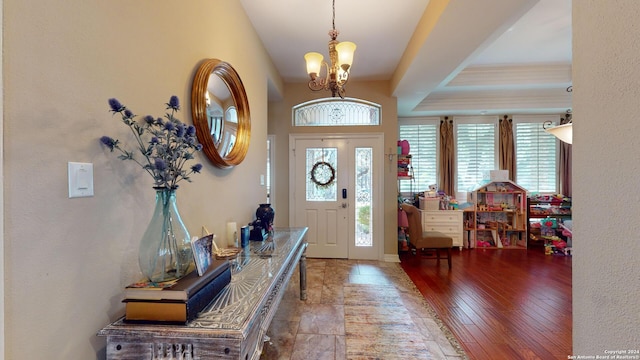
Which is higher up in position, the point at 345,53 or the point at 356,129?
the point at 345,53

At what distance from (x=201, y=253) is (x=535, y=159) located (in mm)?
6482

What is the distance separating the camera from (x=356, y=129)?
4.18 metres

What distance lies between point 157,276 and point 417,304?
100 inches

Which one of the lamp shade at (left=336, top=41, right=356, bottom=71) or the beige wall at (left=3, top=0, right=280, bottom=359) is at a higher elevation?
the lamp shade at (left=336, top=41, right=356, bottom=71)

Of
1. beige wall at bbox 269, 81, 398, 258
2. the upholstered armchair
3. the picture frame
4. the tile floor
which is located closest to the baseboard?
beige wall at bbox 269, 81, 398, 258

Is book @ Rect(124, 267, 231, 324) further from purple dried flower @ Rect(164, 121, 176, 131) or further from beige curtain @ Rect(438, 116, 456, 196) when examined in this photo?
beige curtain @ Rect(438, 116, 456, 196)

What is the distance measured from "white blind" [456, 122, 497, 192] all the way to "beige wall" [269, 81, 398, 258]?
2.06 meters

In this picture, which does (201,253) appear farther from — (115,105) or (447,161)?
(447,161)

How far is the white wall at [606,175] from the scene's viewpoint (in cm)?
63

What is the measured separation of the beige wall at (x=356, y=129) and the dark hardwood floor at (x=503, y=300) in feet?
2.75

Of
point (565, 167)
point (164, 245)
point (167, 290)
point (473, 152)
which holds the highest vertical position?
point (473, 152)

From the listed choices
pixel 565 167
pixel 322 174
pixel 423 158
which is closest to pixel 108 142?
pixel 322 174

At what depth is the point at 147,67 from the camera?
1.16m

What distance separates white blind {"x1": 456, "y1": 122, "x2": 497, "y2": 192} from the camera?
5289 mm
